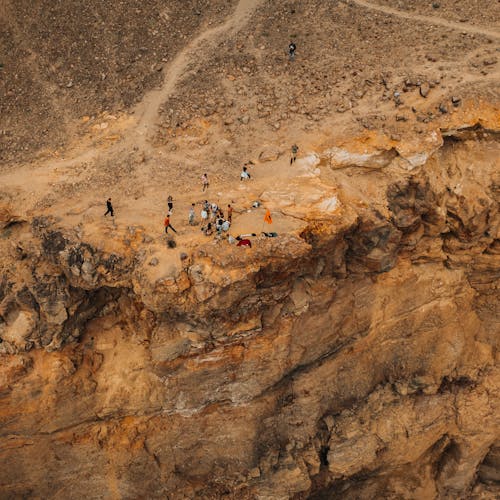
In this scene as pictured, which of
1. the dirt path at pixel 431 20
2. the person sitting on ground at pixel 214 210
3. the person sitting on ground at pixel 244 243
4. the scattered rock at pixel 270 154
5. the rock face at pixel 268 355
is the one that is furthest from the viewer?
the dirt path at pixel 431 20

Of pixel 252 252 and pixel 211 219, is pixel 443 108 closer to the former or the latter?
pixel 252 252

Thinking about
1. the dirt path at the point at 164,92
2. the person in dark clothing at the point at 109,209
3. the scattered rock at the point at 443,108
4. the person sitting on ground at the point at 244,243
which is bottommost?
the scattered rock at the point at 443,108

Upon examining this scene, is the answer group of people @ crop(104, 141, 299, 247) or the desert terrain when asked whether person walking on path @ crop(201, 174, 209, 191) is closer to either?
the desert terrain

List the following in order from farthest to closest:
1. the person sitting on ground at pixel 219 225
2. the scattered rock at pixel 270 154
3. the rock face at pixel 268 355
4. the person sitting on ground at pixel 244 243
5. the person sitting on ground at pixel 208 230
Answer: the scattered rock at pixel 270 154 < the rock face at pixel 268 355 < the person sitting on ground at pixel 208 230 < the person sitting on ground at pixel 219 225 < the person sitting on ground at pixel 244 243

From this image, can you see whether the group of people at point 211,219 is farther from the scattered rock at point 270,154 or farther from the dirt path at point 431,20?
the dirt path at point 431,20

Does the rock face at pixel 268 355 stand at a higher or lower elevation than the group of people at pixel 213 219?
lower

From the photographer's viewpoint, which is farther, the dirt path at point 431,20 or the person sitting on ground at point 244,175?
the dirt path at point 431,20

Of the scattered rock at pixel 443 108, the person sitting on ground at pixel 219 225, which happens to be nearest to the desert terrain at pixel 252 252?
the scattered rock at pixel 443 108

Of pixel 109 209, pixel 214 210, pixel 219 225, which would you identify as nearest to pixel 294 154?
pixel 214 210
